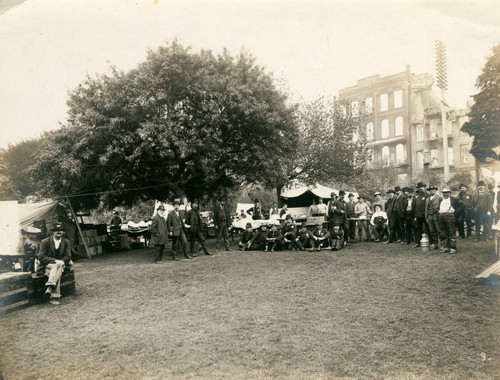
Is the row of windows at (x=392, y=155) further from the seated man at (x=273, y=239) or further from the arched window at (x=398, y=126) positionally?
the seated man at (x=273, y=239)

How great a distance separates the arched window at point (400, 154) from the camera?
958 inches

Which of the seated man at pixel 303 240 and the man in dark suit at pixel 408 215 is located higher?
the man in dark suit at pixel 408 215

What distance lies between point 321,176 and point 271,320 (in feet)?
58.8

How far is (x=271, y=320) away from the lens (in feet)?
16.0

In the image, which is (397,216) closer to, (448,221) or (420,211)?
(420,211)

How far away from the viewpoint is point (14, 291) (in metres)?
Answer: 6.18

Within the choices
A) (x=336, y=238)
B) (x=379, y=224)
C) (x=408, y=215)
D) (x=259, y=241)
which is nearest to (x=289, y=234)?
(x=259, y=241)

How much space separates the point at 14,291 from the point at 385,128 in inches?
845

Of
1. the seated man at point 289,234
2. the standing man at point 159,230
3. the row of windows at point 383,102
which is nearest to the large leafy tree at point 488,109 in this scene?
the seated man at point 289,234

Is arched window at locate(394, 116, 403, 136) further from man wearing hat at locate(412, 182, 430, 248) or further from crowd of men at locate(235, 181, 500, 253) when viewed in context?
man wearing hat at locate(412, 182, 430, 248)

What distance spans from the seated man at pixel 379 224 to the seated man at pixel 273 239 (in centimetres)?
397

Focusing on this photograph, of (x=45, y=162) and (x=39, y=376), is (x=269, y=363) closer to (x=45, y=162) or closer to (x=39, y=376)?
(x=39, y=376)

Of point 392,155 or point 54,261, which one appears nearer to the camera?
point 54,261

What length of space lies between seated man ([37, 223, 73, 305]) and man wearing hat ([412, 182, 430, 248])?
31.8ft
